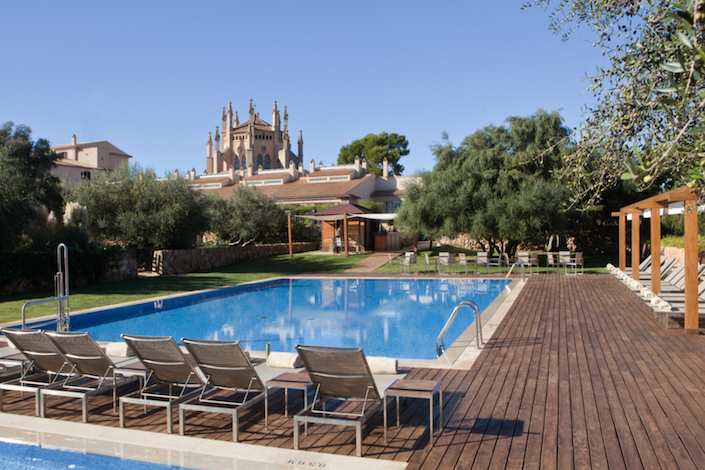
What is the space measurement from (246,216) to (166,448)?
24.8 m

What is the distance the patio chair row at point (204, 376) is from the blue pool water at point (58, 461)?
1.58 feet

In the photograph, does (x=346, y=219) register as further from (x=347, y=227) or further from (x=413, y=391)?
(x=413, y=391)

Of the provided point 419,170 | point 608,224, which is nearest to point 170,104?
point 419,170

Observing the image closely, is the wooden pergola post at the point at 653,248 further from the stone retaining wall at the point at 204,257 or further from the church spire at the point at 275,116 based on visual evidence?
the church spire at the point at 275,116

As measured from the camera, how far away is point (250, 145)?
251 feet

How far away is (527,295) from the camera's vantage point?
1273cm

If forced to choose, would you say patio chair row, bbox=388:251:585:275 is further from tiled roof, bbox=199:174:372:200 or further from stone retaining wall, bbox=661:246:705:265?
tiled roof, bbox=199:174:372:200

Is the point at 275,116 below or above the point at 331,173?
above

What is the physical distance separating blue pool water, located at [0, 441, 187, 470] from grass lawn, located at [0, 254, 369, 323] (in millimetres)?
7468

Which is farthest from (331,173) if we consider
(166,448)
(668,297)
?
(166,448)

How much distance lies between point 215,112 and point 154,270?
68350 millimetres

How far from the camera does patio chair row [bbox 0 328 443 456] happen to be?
3.72 metres

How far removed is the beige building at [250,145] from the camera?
77025 mm

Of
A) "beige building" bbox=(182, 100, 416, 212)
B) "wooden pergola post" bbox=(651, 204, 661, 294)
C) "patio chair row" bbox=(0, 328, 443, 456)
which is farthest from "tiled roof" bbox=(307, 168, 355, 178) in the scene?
"patio chair row" bbox=(0, 328, 443, 456)
